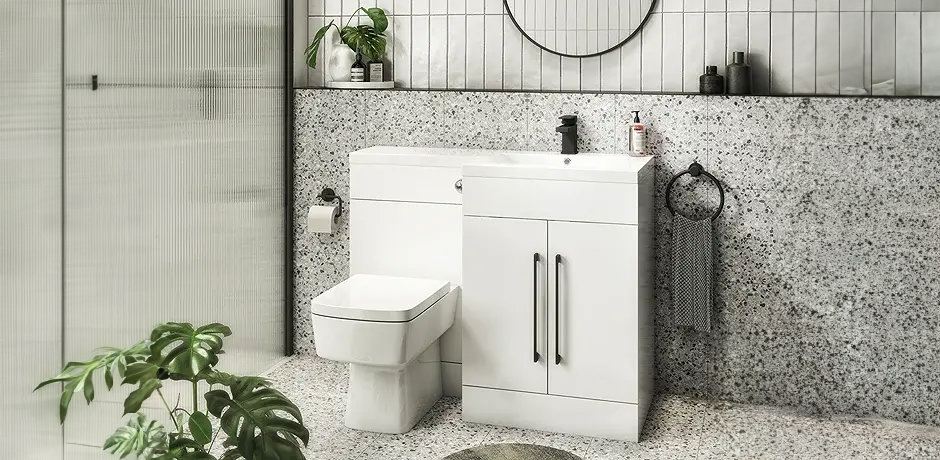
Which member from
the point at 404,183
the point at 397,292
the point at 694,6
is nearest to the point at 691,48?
the point at 694,6

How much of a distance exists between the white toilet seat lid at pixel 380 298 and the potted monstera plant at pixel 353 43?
892 mm

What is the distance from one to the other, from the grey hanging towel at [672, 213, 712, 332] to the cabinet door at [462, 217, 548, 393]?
0.56 m

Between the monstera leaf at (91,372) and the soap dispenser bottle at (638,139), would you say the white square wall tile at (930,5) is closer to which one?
the soap dispenser bottle at (638,139)

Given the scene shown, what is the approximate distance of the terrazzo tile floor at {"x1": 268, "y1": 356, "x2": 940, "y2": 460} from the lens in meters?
2.90

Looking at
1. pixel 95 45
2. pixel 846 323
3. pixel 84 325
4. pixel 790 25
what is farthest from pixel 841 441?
pixel 95 45

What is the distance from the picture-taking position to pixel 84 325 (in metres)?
2.53

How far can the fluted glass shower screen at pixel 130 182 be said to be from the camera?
2.29 m

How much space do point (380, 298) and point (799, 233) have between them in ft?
4.82

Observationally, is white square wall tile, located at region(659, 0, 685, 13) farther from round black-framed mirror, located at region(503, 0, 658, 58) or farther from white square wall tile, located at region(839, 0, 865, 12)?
white square wall tile, located at region(839, 0, 865, 12)

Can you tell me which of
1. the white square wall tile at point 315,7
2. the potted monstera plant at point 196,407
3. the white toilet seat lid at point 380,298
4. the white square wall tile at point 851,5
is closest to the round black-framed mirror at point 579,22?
the white square wall tile at point 851,5

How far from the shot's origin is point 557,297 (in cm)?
302

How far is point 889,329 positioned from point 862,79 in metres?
0.86

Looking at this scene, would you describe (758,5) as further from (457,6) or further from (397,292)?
(397,292)

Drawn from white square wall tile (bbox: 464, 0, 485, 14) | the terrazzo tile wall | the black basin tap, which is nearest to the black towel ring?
the terrazzo tile wall
